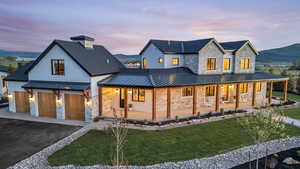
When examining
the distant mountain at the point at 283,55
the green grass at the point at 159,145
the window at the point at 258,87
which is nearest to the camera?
the green grass at the point at 159,145

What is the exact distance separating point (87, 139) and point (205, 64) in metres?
13.7

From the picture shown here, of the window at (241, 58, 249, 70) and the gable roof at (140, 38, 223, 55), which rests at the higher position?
the gable roof at (140, 38, 223, 55)

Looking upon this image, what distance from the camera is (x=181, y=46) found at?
21.3 m

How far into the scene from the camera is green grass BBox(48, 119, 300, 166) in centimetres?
760

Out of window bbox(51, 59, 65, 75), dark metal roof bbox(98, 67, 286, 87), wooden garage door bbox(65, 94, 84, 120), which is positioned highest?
window bbox(51, 59, 65, 75)

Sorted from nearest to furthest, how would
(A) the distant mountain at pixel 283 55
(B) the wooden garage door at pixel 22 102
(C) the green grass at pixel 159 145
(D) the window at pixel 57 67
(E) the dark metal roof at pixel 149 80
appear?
(C) the green grass at pixel 159 145
(E) the dark metal roof at pixel 149 80
(D) the window at pixel 57 67
(B) the wooden garage door at pixel 22 102
(A) the distant mountain at pixel 283 55

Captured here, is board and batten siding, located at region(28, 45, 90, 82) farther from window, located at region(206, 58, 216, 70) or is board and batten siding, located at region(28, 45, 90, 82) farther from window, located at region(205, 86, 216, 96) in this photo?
window, located at region(206, 58, 216, 70)

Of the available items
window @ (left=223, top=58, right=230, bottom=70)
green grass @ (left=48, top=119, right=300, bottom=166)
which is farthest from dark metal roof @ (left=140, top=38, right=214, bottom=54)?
green grass @ (left=48, top=119, right=300, bottom=166)

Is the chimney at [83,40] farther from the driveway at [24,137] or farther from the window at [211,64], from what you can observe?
the window at [211,64]

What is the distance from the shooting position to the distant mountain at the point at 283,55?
79919mm

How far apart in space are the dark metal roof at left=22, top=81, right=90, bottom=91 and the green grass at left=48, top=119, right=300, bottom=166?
3.79 m

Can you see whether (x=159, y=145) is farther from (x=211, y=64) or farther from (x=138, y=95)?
(x=211, y=64)

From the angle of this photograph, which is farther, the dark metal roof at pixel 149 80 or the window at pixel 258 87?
the window at pixel 258 87

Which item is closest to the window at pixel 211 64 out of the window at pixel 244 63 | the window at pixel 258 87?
the window at pixel 244 63
